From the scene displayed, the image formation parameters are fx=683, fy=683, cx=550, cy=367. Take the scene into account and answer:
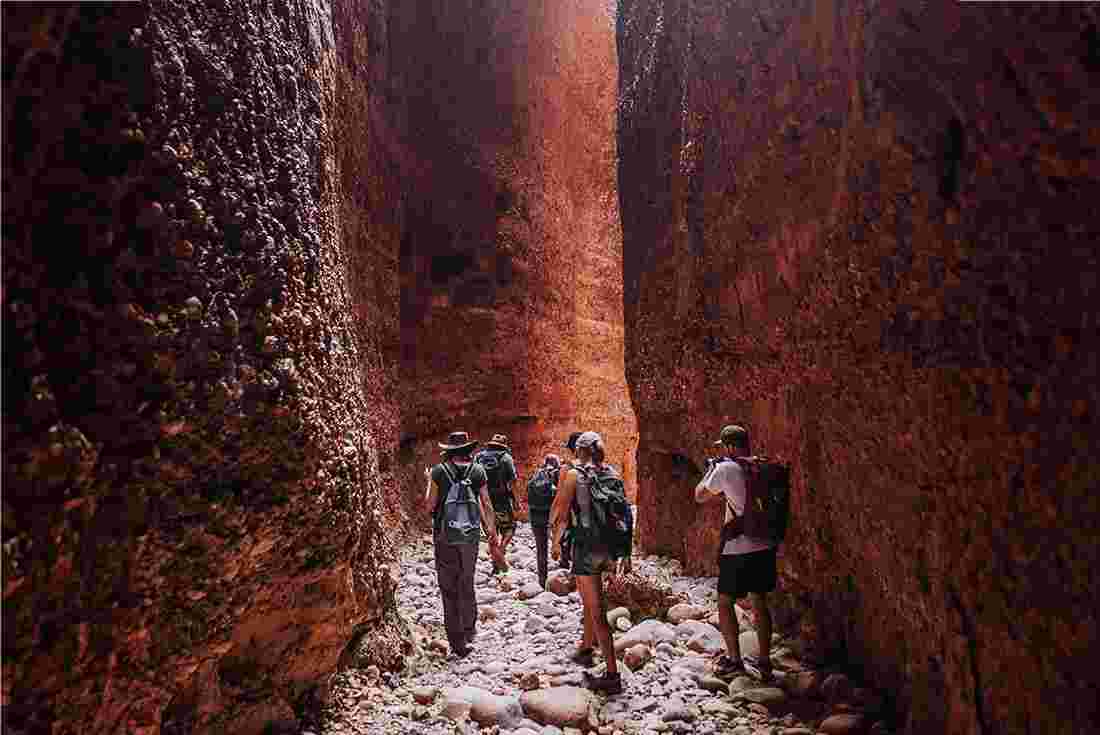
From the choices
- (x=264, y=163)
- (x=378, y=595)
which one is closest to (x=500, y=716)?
(x=378, y=595)

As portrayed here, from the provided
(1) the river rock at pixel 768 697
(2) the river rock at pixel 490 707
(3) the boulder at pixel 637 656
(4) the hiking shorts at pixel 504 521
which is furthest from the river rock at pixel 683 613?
(4) the hiking shorts at pixel 504 521

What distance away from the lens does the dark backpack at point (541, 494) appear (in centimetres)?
695

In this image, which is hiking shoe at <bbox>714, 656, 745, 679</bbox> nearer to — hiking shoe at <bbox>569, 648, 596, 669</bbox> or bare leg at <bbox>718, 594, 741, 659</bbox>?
bare leg at <bbox>718, 594, 741, 659</bbox>

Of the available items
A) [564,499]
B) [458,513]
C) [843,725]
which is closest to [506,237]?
Answer: [458,513]

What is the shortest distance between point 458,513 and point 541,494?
241 centimetres

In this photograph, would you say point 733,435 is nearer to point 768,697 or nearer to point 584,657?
point 768,697

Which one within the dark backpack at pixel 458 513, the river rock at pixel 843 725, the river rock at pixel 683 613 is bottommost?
the river rock at pixel 683 613

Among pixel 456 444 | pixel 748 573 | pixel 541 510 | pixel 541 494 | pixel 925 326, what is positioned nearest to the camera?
pixel 925 326

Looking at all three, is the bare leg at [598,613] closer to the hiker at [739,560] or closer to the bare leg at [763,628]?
the hiker at [739,560]

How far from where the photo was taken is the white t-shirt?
3.86 m

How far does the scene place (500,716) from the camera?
3.65 meters

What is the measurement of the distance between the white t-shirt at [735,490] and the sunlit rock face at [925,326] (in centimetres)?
47

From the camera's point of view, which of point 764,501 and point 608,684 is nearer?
point 764,501

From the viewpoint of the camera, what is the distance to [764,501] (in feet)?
12.8
